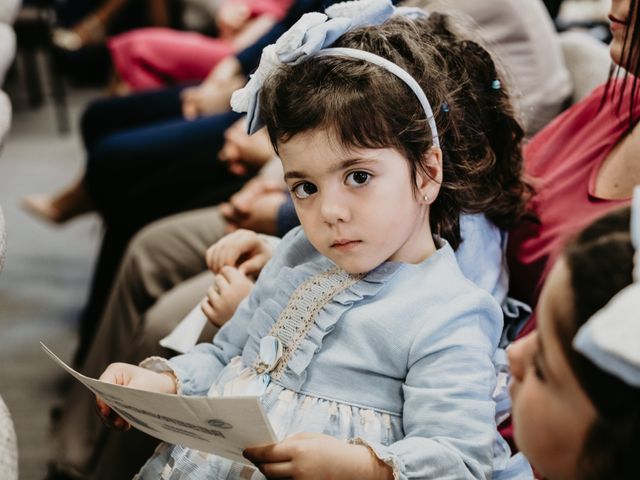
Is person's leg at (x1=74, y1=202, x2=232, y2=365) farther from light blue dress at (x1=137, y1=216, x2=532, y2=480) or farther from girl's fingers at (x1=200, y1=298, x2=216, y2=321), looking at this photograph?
light blue dress at (x1=137, y1=216, x2=532, y2=480)

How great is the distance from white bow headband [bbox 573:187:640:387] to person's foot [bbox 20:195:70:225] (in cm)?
221

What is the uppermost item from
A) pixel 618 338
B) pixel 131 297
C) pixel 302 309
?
pixel 618 338

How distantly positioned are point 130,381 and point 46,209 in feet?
5.58

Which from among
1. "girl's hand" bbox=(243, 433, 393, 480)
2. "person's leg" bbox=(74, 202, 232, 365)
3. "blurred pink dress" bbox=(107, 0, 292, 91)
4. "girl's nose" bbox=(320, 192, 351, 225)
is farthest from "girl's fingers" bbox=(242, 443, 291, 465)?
"blurred pink dress" bbox=(107, 0, 292, 91)

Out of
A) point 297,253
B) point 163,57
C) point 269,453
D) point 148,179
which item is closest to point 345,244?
point 297,253

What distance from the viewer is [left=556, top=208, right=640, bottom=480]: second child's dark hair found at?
56 cm

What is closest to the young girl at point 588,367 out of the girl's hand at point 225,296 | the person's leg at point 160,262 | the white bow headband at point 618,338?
the white bow headband at point 618,338

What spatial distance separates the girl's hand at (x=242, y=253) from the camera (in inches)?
47.2

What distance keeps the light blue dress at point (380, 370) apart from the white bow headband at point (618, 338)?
0.32 m

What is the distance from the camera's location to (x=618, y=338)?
51 cm

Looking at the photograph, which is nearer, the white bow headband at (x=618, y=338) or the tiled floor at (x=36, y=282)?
the white bow headband at (x=618, y=338)

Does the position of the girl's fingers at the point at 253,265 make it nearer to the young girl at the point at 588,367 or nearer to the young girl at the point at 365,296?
the young girl at the point at 365,296

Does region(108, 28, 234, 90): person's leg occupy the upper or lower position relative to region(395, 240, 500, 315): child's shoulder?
lower

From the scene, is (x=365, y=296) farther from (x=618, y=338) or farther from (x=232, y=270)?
(x=618, y=338)
